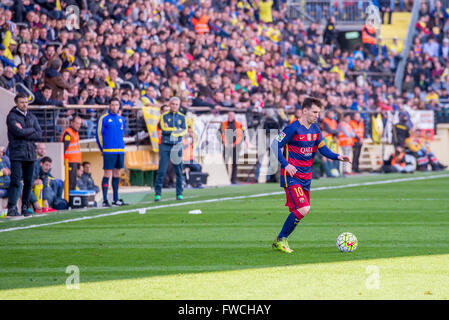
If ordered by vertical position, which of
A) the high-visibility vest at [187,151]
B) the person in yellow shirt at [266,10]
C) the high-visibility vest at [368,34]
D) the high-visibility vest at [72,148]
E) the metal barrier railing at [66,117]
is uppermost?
the person in yellow shirt at [266,10]

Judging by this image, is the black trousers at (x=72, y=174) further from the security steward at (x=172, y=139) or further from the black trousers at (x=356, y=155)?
the black trousers at (x=356, y=155)

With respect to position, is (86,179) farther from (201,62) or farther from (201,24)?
(201,24)

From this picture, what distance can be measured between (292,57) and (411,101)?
5.87 meters

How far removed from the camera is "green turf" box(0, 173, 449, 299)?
8.73 meters

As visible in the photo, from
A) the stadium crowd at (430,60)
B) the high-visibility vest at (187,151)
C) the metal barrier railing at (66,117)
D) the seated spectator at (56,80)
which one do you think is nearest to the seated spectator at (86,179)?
the metal barrier railing at (66,117)

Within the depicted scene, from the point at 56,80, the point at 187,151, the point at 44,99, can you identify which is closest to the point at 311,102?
the point at 44,99

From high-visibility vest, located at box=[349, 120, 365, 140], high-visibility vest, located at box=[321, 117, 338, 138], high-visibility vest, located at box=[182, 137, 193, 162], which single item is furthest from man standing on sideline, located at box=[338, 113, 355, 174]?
high-visibility vest, located at box=[182, 137, 193, 162]

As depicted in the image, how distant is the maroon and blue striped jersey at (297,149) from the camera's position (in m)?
11.3

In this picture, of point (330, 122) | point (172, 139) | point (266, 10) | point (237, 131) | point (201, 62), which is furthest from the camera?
point (266, 10)

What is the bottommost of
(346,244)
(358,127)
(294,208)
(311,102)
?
(346,244)

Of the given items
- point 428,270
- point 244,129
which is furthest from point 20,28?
point 428,270

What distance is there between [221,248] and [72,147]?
8.44 m

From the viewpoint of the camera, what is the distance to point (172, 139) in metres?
19.4

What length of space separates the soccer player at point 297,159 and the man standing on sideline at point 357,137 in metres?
19.0
